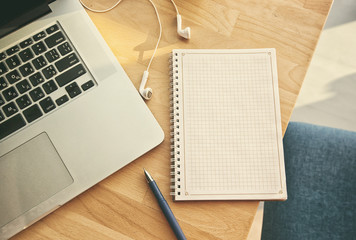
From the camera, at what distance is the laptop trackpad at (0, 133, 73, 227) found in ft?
1.78

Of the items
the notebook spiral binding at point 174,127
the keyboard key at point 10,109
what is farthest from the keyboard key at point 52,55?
the notebook spiral binding at point 174,127

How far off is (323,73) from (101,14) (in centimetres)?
102

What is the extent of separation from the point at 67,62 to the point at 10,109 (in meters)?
0.14

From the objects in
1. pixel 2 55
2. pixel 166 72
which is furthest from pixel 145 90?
pixel 2 55

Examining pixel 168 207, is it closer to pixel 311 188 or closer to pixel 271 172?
pixel 271 172

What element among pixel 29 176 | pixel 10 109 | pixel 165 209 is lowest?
pixel 165 209

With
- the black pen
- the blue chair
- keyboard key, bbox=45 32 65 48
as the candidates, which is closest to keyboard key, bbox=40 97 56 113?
keyboard key, bbox=45 32 65 48

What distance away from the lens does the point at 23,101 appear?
0.55m

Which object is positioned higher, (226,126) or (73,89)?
(73,89)

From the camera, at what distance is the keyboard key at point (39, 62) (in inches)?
22.2

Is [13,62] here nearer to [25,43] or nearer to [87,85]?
[25,43]

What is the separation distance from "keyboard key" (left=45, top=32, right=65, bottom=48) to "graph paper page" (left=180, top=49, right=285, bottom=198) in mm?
252

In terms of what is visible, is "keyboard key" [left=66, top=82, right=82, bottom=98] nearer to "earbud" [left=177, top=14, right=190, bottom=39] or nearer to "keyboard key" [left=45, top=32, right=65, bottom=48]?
"keyboard key" [left=45, top=32, right=65, bottom=48]

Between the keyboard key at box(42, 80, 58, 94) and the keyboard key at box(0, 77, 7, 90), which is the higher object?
the keyboard key at box(0, 77, 7, 90)
